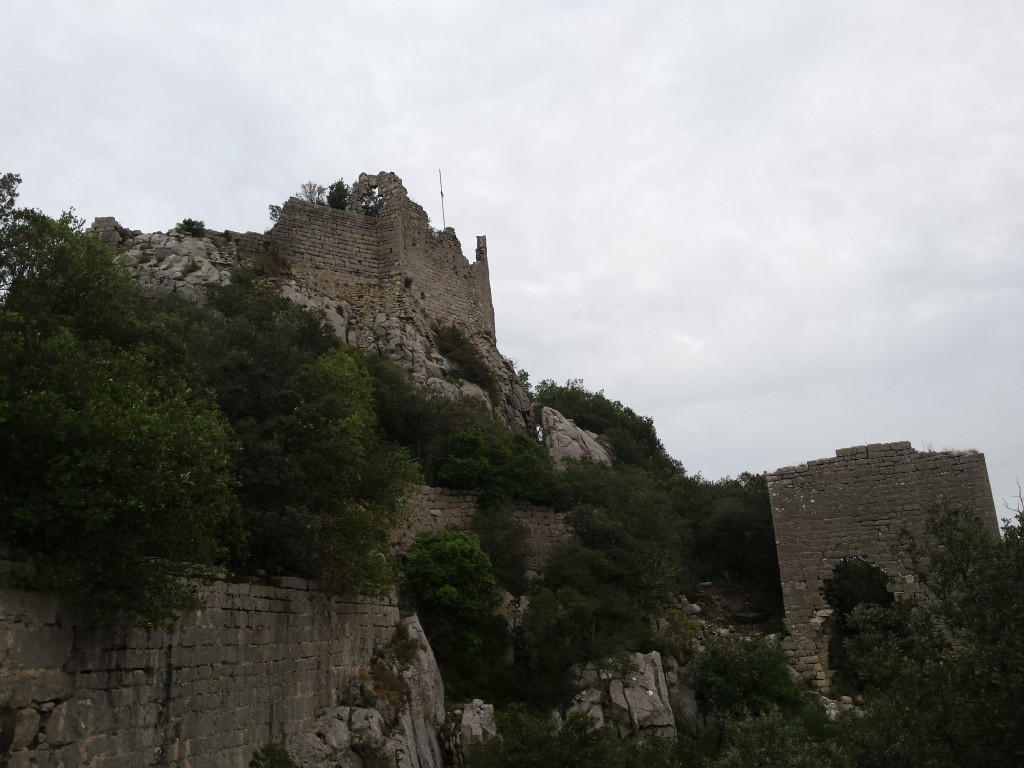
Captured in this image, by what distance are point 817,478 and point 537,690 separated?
31.9ft

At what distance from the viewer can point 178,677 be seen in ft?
34.7

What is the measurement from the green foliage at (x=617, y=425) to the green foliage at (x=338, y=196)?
11.1 meters

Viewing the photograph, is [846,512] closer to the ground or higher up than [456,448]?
closer to the ground

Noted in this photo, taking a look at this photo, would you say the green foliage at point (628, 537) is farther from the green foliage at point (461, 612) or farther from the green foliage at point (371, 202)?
the green foliage at point (371, 202)

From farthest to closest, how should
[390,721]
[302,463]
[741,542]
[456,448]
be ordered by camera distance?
[741,542] < [456,448] < [390,721] < [302,463]

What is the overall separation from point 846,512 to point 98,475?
61.2 ft

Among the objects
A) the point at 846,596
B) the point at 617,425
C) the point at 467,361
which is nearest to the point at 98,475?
the point at 846,596

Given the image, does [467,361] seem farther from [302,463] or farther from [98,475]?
[98,475]

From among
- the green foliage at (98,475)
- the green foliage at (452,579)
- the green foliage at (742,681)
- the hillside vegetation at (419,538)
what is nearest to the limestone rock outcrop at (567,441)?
the hillside vegetation at (419,538)

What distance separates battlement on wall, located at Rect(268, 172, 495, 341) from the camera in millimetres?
29578

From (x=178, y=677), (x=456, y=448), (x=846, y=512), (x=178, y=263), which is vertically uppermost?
(x=178, y=263)

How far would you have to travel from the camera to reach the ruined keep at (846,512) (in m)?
21.0

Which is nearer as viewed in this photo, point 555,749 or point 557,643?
point 555,749

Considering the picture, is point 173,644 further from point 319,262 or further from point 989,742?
point 319,262
